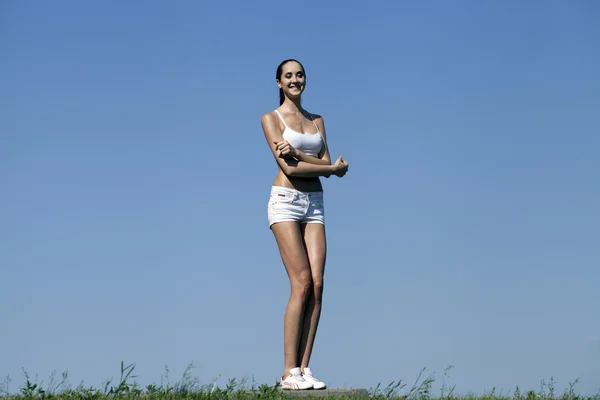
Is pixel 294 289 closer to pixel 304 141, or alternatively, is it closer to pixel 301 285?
pixel 301 285

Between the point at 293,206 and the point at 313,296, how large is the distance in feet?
3.17

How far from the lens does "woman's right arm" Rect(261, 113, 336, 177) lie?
8211 millimetres

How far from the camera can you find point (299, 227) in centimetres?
840

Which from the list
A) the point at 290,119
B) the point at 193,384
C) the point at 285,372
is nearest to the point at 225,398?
the point at 193,384

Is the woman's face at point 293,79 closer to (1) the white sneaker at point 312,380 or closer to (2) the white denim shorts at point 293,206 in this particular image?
(2) the white denim shorts at point 293,206

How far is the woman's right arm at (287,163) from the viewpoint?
8211 mm

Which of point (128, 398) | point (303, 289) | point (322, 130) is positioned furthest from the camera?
point (322, 130)

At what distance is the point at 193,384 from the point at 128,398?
739mm

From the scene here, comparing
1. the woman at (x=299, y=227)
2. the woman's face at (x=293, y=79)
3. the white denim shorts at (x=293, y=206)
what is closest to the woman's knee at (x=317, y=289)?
the woman at (x=299, y=227)

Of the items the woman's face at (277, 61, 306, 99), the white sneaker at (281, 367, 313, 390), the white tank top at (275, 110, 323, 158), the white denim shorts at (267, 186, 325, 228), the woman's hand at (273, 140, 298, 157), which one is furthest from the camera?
the woman's face at (277, 61, 306, 99)

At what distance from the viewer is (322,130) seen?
8.90 meters

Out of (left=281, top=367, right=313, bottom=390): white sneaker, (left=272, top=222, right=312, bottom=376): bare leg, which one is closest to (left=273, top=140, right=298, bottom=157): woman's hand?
(left=272, top=222, right=312, bottom=376): bare leg

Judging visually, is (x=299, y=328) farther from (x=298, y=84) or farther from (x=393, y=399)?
(x=298, y=84)

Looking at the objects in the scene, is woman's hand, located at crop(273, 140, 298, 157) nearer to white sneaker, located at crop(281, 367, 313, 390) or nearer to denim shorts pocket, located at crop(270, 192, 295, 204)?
denim shorts pocket, located at crop(270, 192, 295, 204)
